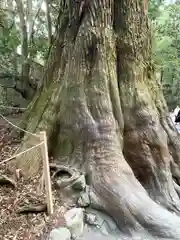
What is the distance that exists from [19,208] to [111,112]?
1.81 metres

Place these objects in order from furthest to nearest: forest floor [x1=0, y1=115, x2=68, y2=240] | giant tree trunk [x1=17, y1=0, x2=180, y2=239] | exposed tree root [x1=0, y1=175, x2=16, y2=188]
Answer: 1. giant tree trunk [x1=17, y1=0, x2=180, y2=239]
2. exposed tree root [x1=0, y1=175, x2=16, y2=188]
3. forest floor [x1=0, y1=115, x2=68, y2=240]

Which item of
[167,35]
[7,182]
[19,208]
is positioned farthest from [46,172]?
[167,35]

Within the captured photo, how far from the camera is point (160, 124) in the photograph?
4570 millimetres

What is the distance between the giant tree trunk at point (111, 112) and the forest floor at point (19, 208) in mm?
616

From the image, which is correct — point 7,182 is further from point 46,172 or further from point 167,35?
point 167,35

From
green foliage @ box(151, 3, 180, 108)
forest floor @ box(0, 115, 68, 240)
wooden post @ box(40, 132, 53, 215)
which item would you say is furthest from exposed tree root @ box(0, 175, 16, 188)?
green foliage @ box(151, 3, 180, 108)

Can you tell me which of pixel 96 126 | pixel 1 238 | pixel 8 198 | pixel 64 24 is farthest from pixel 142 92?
pixel 1 238

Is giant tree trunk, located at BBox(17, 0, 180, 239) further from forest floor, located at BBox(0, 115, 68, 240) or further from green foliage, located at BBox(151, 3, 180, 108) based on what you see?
green foliage, located at BBox(151, 3, 180, 108)

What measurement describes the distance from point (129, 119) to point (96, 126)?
64cm

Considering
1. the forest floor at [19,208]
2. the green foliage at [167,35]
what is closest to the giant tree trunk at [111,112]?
the forest floor at [19,208]

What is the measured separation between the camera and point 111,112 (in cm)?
405

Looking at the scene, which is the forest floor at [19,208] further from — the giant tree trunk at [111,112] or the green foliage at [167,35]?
the green foliage at [167,35]

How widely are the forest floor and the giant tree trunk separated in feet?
2.02

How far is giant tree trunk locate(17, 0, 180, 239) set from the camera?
3.81m
